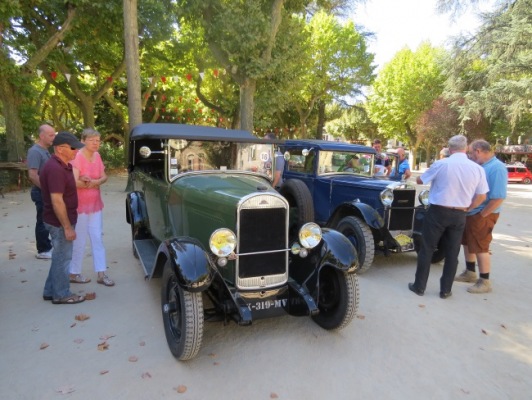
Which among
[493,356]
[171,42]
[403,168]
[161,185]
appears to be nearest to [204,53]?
[171,42]

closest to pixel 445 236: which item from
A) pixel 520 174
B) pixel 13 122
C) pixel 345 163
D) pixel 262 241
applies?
pixel 262 241

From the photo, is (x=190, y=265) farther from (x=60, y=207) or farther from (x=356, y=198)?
(x=356, y=198)

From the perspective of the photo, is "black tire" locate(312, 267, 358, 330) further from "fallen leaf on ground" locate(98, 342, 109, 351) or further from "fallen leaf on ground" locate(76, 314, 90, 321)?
"fallen leaf on ground" locate(76, 314, 90, 321)

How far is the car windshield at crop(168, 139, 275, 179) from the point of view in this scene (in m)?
4.11

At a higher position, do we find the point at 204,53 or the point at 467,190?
the point at 204,53

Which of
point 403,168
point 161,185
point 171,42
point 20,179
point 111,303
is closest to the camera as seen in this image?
point 111,303

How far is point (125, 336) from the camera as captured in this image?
335 centimetres

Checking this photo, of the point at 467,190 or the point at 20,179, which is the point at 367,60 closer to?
the point at 20,179

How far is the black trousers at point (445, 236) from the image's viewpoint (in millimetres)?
4188

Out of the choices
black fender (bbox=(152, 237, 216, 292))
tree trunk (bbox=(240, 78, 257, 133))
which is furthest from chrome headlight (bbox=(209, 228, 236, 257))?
tree trunk (bbox=(240, 78, 257, 133))

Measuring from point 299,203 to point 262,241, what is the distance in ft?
5.76

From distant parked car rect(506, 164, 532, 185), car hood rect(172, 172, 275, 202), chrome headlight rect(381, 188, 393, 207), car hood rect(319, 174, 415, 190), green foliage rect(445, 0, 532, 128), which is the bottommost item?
distant parked car rect(506, 164, 532, 185)

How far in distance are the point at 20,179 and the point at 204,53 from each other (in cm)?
956

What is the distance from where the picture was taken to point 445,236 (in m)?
4.37
